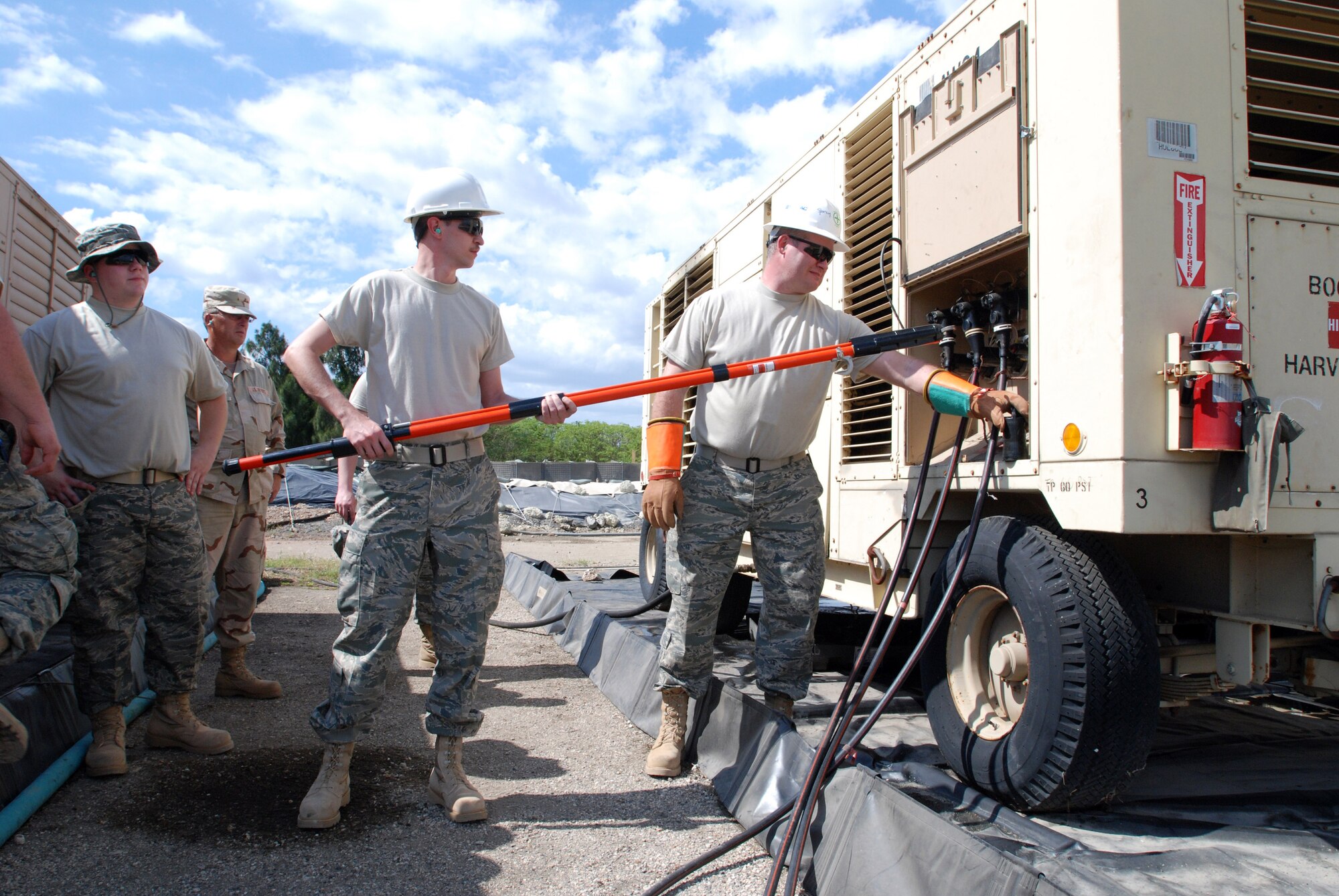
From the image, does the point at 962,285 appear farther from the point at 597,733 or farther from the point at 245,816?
the point at 245,816

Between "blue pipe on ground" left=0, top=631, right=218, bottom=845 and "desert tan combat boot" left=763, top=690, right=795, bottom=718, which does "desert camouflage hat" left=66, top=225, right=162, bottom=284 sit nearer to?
"blue pipe on ground" left=0, top=631, right=218, bottom=845

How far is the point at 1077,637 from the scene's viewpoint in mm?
2529

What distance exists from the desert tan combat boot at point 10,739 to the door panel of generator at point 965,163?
3.22 metres

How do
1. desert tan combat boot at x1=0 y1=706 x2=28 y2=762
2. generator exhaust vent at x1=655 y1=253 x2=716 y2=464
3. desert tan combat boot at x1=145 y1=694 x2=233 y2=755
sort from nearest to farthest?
desert tan combat boot at x1=0 y1=706 x2=28 y2=762, desert tan combat boot at x1=145 y1=694 x2=233 y2=755, generator exhaust vent at x1=655 y1=253 x2=716 y2=464

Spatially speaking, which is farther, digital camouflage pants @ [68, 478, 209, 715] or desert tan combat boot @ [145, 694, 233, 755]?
desert tan combat boot @ [145, 694, 233, 755]

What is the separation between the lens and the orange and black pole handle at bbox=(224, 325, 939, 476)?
10.1 feet

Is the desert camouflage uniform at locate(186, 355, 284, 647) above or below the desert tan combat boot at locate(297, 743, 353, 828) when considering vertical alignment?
above

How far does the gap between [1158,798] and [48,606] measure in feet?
10.7

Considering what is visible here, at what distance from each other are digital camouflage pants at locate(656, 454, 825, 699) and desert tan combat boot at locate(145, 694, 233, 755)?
1.78m

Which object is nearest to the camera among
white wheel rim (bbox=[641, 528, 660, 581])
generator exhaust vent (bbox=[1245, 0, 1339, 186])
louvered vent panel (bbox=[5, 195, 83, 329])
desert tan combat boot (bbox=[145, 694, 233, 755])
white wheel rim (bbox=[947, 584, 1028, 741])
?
generator exhaust vent (bbox=[1245, 0, 1339, 186])

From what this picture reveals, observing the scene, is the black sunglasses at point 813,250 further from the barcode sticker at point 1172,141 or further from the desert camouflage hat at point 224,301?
the desert camouflage hat at point 224,301

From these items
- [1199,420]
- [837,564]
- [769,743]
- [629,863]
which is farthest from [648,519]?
[1199,420]

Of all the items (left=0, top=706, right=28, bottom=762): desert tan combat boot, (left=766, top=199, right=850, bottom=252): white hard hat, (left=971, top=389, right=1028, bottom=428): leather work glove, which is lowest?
(left=0, top=706, right=28, bottom=762): desert tan combat boot

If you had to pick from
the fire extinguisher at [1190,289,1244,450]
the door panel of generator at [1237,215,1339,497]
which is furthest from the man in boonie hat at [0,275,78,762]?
the door panel of generator at [1237,215,1339,497]
